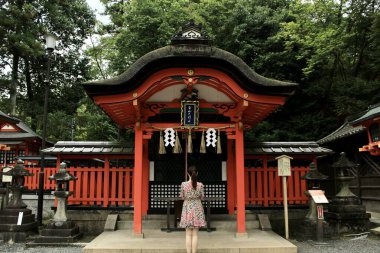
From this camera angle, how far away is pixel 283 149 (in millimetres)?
10297

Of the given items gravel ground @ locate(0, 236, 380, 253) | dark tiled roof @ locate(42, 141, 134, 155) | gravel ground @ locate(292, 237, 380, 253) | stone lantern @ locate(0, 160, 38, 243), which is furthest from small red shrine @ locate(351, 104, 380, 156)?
stone lantern @ locate(0, 160, 38, 243)

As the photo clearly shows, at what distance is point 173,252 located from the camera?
6.70 m

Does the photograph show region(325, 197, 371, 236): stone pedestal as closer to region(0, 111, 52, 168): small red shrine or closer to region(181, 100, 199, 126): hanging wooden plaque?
region(181, 100, 199, 126): hanging wooden plaque

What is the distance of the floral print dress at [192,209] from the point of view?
604cm

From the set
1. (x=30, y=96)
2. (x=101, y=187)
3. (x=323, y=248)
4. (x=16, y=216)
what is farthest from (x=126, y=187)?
(x=30, y=96)

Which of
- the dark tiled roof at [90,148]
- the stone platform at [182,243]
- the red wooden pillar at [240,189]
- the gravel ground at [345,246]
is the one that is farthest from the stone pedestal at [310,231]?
the dark tiled roof at [90,148]

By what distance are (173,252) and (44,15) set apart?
92.2 ft

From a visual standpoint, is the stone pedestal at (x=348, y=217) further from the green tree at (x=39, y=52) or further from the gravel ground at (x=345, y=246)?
the green tree at (x=39, y=52)

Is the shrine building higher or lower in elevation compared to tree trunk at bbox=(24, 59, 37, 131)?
lower

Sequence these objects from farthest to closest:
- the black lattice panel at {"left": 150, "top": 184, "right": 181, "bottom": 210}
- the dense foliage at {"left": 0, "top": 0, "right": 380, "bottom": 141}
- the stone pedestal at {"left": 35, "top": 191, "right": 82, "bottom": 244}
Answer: the dense foliage at {"left": 0, "top": 0, "right": 380, "bottom": 141}, the black lattice panel at {"left": 150, "top": 184, "right": 181, "bottom": 210}, the stone pedestal at {"left": 35, "top": 191, "right": 82, "bottom": 244}

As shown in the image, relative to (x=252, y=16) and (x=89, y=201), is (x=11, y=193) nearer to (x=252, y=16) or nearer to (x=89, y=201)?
(x=89, y=201)

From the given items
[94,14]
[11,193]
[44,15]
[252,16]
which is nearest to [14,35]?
[44,15]

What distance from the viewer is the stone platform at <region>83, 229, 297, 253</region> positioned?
675 cm

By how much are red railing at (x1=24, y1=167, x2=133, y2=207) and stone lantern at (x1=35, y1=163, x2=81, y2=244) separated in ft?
3.41
